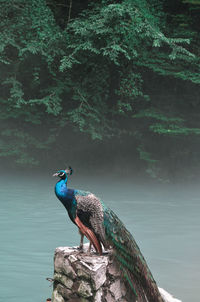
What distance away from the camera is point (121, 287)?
411 centimetres

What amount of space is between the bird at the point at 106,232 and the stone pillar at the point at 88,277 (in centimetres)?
9

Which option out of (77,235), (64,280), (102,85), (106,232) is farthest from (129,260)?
(102,85)

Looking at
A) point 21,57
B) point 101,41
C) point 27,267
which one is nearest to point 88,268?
point 27,267

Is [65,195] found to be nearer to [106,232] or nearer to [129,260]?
[106,232]

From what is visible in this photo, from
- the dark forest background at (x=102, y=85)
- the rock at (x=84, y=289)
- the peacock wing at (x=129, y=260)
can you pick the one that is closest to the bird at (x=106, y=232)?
the peacock wing at (x=129, y=260)

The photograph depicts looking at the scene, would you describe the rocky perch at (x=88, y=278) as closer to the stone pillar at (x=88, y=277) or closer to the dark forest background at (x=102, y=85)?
the stone pillar at (x=88, y=277)

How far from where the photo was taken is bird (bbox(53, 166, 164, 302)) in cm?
390

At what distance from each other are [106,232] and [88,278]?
44 cm

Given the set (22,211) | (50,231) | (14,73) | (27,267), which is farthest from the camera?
(14,73)

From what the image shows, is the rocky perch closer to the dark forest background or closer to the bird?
the bird

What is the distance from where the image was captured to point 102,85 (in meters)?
15.1

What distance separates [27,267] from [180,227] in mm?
4148

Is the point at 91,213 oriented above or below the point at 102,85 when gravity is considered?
below

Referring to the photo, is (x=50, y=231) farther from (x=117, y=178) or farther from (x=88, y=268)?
(x=117, y=178)
